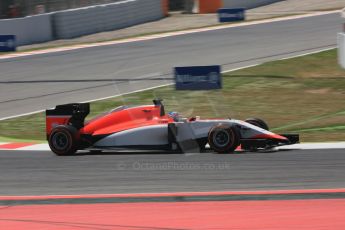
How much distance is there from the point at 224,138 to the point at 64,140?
2.25 m

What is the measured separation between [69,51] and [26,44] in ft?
10.2

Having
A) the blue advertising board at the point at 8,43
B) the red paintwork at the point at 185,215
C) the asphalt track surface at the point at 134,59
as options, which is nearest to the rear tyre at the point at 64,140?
the red paintwork at the point at 185,215

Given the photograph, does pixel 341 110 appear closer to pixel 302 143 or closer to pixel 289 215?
pixel 302 143

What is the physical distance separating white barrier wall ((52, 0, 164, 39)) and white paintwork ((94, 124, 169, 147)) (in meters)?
21.2

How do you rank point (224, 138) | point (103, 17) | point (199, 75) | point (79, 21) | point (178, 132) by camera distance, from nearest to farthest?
1. point (224, 138)
2. point (178, 132)
3. point (199, 75)
4. point (79, 21)
5. point (103, 17)

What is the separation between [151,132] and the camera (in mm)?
11219

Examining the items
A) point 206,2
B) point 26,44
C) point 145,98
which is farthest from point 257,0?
point 145,98

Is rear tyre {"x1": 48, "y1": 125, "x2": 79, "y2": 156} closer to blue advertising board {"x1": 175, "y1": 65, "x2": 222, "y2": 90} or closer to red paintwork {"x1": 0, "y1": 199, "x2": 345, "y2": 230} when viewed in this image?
blue advertising board {"x1": 175, "y1": 65, "x2": 222, "y2": 90}

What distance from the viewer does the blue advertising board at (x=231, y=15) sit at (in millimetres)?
36000

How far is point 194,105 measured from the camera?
16891 millimetres

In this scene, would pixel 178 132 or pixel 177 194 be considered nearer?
pixel 177 194

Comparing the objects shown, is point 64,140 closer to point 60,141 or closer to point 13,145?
point 60,141

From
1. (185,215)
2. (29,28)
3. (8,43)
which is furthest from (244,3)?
(185,215)

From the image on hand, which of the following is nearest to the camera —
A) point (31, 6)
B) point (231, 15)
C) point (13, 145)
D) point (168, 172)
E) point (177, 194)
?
point (177, 194)
